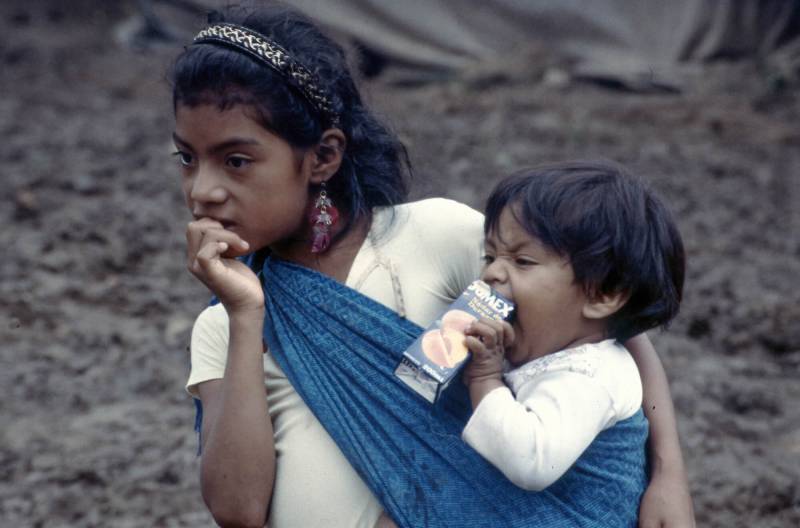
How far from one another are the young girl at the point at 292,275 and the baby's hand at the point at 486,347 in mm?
148

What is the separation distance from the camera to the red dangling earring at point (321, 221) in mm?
1967

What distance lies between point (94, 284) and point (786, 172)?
3990mm

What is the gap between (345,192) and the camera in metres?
2.04

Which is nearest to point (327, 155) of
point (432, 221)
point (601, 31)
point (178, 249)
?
point (432, 221)

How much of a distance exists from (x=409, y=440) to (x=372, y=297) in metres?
0.28

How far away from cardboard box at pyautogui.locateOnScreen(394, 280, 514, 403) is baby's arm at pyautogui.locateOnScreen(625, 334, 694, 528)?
40 centimetres

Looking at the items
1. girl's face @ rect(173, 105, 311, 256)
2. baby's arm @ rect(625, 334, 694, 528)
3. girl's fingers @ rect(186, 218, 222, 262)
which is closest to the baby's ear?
baby's arm @ rect(625, 334, 694, 528)

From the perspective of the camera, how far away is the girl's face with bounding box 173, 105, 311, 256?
183 centimetres

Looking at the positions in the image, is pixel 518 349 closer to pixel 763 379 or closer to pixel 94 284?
pixel 763 379

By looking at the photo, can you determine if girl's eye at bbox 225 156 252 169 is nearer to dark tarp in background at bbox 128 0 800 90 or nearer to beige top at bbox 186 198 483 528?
beige top at bbox 186 198 483 528

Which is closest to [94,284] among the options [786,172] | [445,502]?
[445,502]

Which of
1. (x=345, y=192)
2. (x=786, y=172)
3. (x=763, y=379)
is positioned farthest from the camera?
(x=786, y=172)

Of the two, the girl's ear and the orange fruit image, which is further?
the girl's ear

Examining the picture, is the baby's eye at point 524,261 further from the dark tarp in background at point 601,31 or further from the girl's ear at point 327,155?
the dark tarp in background at point 601,31
